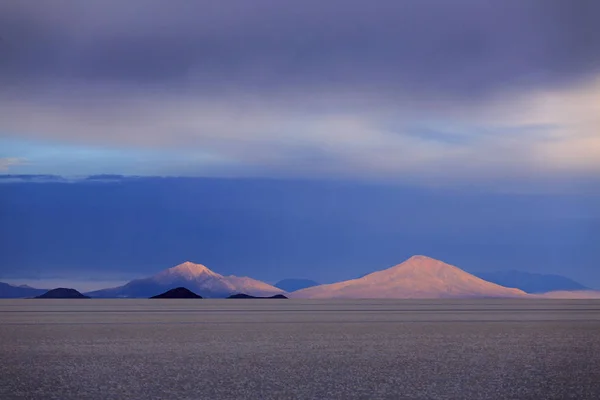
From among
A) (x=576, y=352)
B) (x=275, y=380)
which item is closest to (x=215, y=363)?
(x=275, y=380)

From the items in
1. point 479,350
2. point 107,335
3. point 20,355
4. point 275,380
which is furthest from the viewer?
point 107,335

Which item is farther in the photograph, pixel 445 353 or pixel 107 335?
pixel 107 335

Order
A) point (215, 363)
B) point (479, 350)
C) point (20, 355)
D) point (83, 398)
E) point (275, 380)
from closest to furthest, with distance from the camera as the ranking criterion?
point (83, 398), point (275, 380), point (215, 363), point (20, 355), point (479, 350)

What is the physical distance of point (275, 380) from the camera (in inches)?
643

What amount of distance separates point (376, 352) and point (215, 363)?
5.18 m

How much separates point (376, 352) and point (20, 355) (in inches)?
380

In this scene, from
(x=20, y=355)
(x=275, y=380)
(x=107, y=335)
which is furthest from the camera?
(x=107, y=335)

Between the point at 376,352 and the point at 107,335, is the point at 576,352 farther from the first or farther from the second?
the point at 107,335

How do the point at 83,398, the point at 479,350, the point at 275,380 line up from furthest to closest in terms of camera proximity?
the point at 479,350
the point at 275,380
the point at 83,398

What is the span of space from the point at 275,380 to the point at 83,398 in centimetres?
393

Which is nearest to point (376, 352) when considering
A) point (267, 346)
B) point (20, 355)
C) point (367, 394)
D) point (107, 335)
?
point (267, 346)

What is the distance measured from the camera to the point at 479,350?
920 inches

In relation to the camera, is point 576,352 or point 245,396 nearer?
point 245,396

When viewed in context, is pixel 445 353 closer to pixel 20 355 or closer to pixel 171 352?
pixel 171 352
